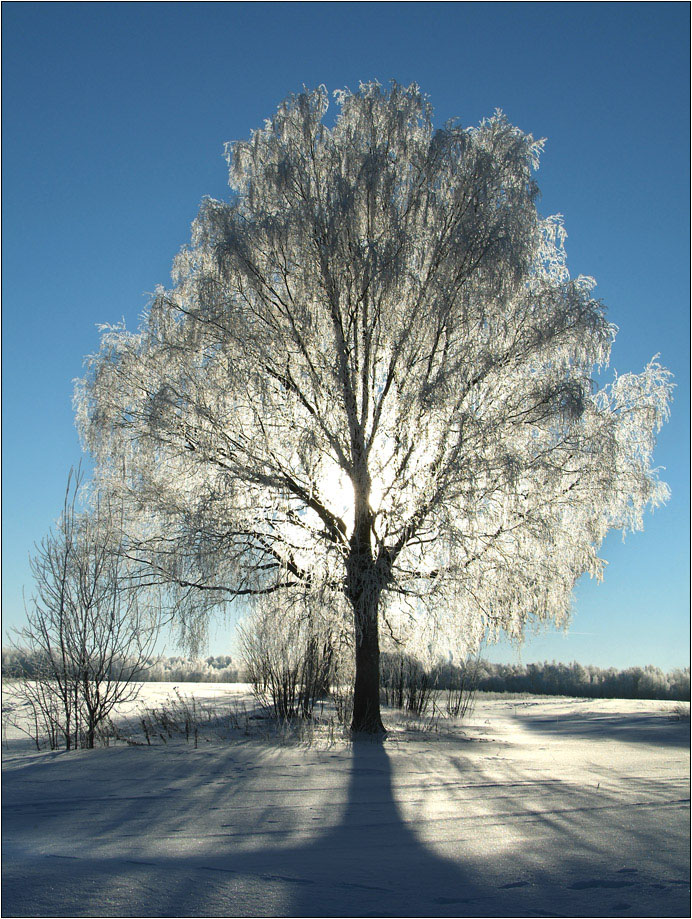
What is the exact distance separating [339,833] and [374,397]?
7.24m

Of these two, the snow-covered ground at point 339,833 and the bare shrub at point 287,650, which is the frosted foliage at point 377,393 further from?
the snow-covered ground at point 339,833

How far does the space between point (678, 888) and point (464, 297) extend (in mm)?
7714

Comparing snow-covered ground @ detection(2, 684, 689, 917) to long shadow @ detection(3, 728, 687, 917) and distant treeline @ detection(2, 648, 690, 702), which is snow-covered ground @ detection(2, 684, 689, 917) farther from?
distant treeline @ detection(2, 648, 690, 702)

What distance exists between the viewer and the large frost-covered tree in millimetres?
9023

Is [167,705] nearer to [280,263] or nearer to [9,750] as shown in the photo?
[9,750]

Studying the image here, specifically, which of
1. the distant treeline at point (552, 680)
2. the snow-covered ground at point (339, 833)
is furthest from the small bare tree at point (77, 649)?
the distant treeline at point (552, 680)

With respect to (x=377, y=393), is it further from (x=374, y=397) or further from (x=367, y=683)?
(x=367, y=683)

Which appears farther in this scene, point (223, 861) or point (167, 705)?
point (167, 705)

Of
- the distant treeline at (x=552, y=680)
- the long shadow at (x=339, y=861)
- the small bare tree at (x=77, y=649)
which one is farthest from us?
the distant treeline at (x=552, y=680)

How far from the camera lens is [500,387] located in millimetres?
9609

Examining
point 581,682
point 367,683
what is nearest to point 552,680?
point 581,682

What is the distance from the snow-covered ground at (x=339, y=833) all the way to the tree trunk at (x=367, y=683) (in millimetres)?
2002

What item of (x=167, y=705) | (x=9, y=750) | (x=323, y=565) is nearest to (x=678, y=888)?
(x=323, y=565)

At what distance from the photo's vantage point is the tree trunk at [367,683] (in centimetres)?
967
